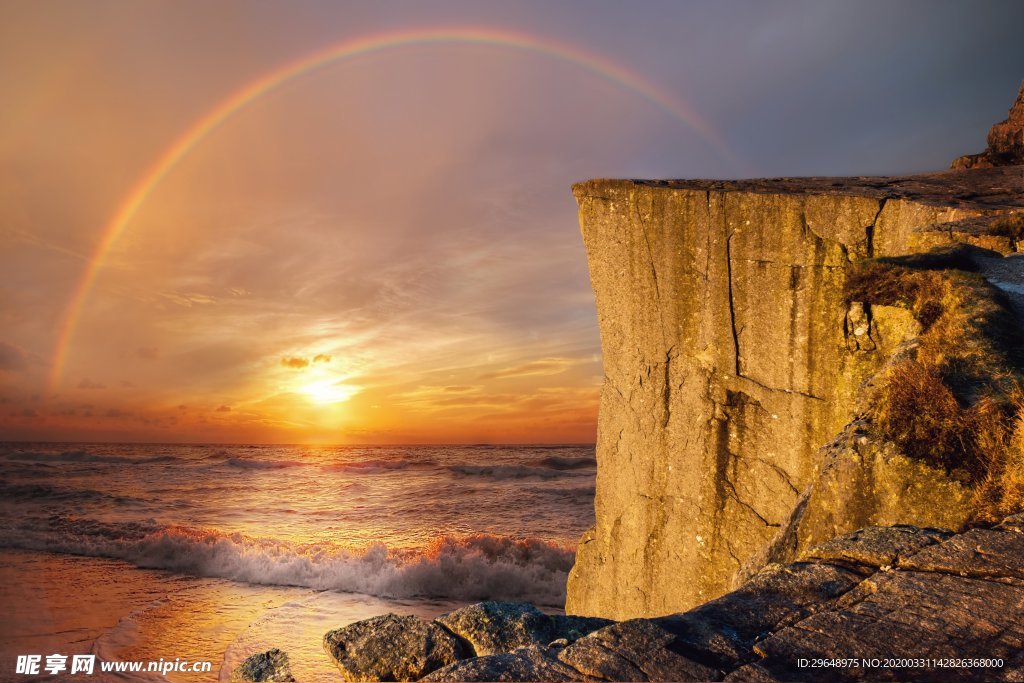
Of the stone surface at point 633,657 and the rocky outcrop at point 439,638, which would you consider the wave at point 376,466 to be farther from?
the stone surface at point 633,657

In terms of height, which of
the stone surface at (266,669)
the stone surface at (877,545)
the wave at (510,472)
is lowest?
the wave at (510,472)

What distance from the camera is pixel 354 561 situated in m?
21.8

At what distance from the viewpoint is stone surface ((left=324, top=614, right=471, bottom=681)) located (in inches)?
152

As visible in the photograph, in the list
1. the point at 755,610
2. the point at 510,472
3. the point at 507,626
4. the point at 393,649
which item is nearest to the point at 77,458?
the point at 510,472

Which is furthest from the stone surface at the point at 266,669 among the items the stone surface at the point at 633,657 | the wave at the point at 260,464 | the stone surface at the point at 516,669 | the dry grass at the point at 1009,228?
the wave at the point at 260,464

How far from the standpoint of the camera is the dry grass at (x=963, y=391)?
386cm

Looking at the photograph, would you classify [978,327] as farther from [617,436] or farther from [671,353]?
[617,436]

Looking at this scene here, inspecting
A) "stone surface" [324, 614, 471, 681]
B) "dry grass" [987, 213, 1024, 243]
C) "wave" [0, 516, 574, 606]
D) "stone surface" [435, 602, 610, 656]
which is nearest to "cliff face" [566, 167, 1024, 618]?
"dry grass" [987, 213, 1024, 243]

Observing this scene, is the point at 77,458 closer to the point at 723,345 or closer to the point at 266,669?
the point at 266,669

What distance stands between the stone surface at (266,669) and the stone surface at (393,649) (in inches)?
121

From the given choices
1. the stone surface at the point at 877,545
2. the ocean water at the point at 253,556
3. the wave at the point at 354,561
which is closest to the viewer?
the stone surface at the point at 877,545

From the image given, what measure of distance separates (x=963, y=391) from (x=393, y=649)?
4619 mm

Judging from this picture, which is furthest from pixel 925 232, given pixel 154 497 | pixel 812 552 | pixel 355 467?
pixel 355 467

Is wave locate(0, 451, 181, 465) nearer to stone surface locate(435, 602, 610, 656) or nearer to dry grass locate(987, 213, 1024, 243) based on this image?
stone surface locate(435, 602, 610, 656)
